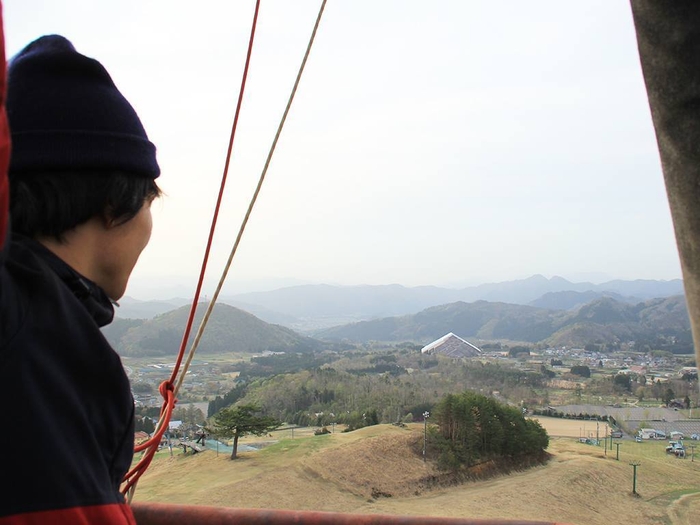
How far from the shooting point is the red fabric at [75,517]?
1.84 ft

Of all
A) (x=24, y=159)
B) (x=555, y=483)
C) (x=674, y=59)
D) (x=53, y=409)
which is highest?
(x=674, y=59)

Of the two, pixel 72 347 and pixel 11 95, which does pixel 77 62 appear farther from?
pixel 72 347

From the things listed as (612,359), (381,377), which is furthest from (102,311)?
(612,359)

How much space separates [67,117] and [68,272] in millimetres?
198

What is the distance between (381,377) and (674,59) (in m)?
24.2

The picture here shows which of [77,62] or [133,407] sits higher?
[77,62]

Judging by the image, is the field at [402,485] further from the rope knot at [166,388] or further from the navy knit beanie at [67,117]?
the navy knit beanie at [67,117]

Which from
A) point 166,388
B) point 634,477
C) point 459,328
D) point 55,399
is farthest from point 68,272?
point 459,328

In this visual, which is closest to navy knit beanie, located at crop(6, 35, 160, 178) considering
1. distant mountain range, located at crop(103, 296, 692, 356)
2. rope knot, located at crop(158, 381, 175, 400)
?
rope knot, located at crop(158, 381, 175, 400)

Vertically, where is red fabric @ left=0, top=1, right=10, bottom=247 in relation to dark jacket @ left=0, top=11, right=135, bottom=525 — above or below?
above

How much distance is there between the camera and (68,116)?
0.75m

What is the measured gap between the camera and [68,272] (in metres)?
0.70

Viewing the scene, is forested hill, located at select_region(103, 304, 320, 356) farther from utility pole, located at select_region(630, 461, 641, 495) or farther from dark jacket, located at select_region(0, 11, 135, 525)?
dark jacket, located at select_region(0, 11, 135, 525)

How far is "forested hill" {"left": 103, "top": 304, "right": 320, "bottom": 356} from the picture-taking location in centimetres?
2998
